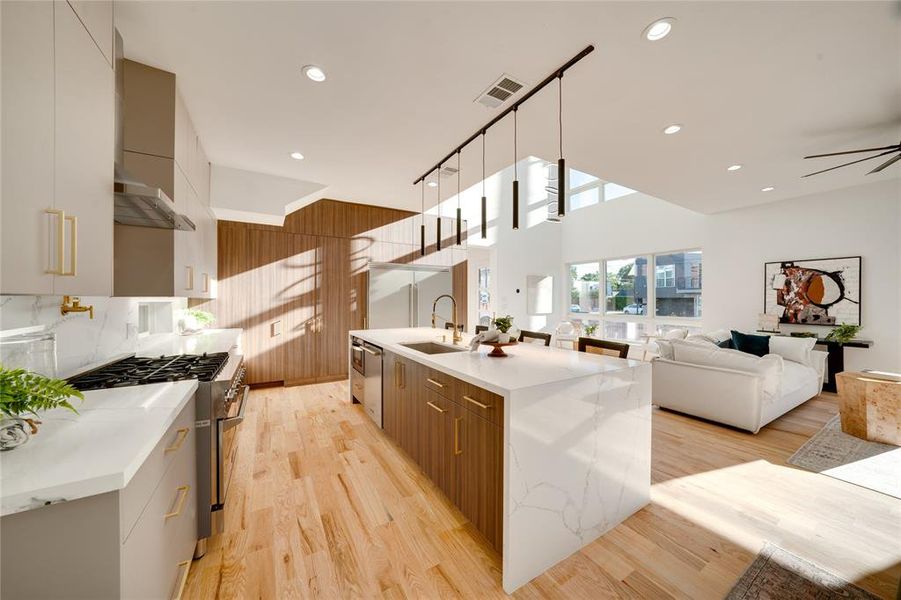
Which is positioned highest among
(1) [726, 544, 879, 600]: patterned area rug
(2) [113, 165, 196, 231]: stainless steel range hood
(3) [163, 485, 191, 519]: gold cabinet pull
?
(2) [113, 165, 196, 231]: stainless steel range hood

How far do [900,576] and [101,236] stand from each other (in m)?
3.70

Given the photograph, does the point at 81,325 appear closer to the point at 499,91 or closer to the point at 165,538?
the point at 165,538

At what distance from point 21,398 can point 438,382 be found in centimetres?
152

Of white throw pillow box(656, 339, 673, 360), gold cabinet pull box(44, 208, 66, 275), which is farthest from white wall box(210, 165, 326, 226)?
white throw pillow box(656, 339, 673, 360)

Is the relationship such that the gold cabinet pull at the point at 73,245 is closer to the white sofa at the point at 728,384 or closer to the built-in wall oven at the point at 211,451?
the built-in wall oven at the point at 211,451

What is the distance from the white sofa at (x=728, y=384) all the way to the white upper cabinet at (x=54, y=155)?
14.5ft

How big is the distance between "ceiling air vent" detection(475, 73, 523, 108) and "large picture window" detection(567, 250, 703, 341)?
568 cm

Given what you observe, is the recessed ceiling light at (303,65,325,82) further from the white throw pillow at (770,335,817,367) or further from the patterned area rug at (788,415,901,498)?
→ the white throw pillow at (770,335,817,367)

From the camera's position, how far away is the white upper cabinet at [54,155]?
0.88 metres

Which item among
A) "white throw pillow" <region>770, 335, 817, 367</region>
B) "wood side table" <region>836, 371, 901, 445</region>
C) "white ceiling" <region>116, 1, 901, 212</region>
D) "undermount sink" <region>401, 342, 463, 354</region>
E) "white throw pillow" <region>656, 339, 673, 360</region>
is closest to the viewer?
"white ceiling" <region>116, 1, 901, 212</region>

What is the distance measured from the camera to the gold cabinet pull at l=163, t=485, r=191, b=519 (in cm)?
120

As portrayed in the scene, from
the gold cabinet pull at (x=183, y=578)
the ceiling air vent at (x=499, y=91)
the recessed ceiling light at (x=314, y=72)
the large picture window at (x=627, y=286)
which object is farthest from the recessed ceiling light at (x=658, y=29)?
the large picture window at (x=627, y=286)

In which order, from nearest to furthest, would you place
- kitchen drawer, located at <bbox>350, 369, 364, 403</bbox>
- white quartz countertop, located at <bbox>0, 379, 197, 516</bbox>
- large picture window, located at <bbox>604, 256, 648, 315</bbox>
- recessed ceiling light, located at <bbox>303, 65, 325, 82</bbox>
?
white quartz countertop, located at <bbox>0, 379, 197, 516</bbox>, recessed ceiling light, located at <bbox>303, 65, 325, 82</bbox>, kitchen drawer, located at <bbox>350, 369, 364, 403</bbox>, large picture window, located at <bbox>604, 256, 648, 315</bbox>

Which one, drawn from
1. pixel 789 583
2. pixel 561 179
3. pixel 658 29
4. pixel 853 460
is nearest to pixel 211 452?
pixel 561 179
